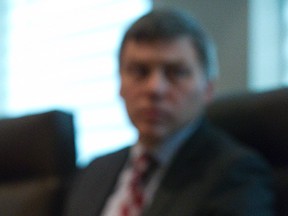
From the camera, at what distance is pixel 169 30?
1319mm

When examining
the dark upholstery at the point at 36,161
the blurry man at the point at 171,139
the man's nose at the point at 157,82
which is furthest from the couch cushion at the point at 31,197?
the man's nose at the point at 157,82

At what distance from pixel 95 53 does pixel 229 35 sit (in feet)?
2.55

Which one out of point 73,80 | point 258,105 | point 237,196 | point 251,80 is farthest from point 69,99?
point 237,196

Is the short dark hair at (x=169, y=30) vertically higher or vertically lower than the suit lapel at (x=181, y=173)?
higher

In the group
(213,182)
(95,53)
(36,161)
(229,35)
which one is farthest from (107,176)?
(95,53)

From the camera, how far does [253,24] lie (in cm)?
196

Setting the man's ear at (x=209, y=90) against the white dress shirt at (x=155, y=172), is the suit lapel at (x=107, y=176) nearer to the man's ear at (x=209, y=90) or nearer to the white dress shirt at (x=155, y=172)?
the white dress shirt at (x=155, y=172)

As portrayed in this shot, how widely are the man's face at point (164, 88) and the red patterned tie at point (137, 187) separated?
0.05 m

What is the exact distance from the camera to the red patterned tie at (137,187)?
1.28 metres

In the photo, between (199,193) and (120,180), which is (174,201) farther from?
(120,180)

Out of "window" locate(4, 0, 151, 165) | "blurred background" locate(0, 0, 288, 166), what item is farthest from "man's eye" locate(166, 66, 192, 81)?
"window" locate(4, 0, 151, 165)

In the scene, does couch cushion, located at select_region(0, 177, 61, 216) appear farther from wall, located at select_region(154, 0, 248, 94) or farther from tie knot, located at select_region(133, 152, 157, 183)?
wall, located at select_region(154, 0, 248, 94)

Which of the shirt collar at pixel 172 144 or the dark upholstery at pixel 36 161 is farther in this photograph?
the dark upholstery at pixel 36 161

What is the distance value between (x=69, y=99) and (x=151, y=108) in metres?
1.32
